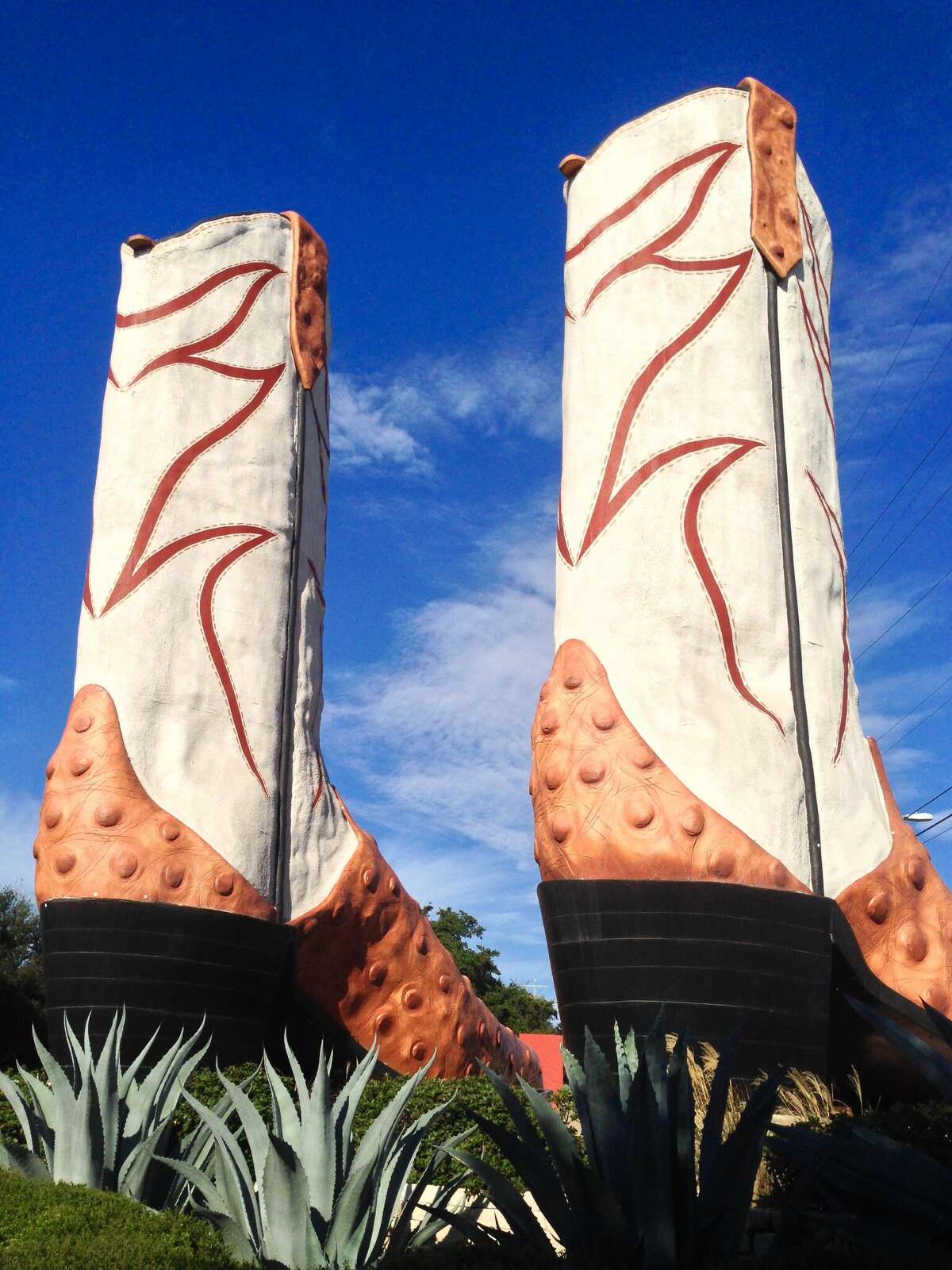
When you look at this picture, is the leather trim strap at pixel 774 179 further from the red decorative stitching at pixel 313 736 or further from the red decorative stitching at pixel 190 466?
the red decorative stitching at pixel 313 736

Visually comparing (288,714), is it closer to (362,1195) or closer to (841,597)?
(841,597)

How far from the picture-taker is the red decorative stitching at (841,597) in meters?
6.74

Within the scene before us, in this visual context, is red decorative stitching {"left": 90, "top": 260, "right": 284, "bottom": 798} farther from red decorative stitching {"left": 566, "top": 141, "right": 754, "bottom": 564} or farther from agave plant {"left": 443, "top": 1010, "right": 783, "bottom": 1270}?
agave plant {"left": 443, "top": 1010, "right": 783, "bottom": 1270}

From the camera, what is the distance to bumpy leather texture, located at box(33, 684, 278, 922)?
6609mm

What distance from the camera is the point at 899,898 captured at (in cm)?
643

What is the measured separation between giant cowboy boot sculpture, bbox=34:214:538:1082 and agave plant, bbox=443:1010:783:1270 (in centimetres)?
381

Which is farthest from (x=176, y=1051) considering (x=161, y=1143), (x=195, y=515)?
(x=195, y=515)

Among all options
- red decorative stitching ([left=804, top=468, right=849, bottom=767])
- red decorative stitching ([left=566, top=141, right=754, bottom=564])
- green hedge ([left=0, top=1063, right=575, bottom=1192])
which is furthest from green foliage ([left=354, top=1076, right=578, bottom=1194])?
red decorative stitching ([left=566, top=141, right=754, bottom=564])

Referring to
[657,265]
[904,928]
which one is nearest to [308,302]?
[657,265]

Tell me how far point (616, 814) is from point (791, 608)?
1.75 metres

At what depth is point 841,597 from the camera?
723 centimetres

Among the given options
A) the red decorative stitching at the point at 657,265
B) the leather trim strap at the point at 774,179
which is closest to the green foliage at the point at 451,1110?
the red decorative stitching at the point at 657,265

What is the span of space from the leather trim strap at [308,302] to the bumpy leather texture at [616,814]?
12.6ft

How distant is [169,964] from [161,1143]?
1742mm
